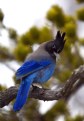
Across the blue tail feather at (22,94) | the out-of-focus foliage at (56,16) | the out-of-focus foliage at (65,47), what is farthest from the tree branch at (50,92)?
the out-of-focus foliage at (56,16)

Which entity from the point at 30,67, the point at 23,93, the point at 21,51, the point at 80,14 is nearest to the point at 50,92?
the point at 23,93

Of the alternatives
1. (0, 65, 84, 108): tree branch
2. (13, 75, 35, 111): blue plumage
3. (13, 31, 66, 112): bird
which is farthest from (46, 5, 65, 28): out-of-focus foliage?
(0, 65, 84, 108): tree branch

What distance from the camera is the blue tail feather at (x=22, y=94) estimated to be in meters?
2.93

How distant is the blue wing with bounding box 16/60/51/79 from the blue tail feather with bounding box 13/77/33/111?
0.04 m

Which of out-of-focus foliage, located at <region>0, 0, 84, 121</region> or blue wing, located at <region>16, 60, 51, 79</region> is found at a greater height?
out-of-focus foliage, located at <region>0, 0, 84, 121</region>

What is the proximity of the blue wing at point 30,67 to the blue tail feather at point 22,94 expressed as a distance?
0.04m

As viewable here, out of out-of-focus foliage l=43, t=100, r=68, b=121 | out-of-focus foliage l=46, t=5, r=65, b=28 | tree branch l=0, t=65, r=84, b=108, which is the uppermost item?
out-of-focus foliage l=46, t=5, r=65, b=28

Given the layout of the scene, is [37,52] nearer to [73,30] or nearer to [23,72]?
[23,72]

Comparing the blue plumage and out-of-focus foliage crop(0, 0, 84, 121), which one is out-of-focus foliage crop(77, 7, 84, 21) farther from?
the blue plumage

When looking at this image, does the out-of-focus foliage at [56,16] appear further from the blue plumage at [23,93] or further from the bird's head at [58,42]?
the blue plumage at [23,93]

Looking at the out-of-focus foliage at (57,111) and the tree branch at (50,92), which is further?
the out-of-focus foliage at (57,111)

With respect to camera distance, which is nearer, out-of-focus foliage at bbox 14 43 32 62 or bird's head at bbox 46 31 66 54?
bird's head at bbox 46 31 66 54

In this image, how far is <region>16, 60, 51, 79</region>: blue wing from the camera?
316 cm

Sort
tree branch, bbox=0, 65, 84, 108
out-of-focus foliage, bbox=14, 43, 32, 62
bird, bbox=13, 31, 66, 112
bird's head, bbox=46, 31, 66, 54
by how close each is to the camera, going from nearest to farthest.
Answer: tree branch, bbox=0, 65, 84, 108 → bird, bbox=13, 31, 66, 112 → bird's head, bbox=46, 31, 66, 54 → out-of-focus foliage, bbox=14, 43, 32, 62
